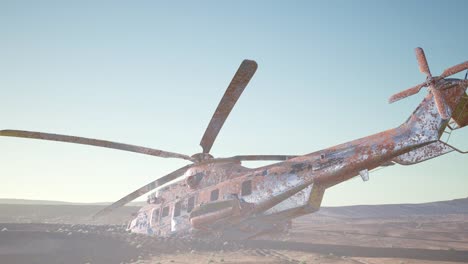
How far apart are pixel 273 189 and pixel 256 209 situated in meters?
0.94

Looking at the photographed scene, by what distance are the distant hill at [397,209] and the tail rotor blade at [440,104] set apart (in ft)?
181

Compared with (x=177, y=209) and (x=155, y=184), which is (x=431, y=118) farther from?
(x=155, y=184)

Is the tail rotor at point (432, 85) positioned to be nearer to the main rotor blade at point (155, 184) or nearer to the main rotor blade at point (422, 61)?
the main rotor blade at point (422, 61)

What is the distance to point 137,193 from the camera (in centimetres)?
1361

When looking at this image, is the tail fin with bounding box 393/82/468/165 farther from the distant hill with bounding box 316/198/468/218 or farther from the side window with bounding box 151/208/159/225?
the distant hill with bounding box 316/198/468/218

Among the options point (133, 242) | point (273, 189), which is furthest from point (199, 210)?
point (133, 242)

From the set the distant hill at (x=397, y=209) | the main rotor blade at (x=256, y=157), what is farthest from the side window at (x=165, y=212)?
the distant hill at (x=397, y=209)

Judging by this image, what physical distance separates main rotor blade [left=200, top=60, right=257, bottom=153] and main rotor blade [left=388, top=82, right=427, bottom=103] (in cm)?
417

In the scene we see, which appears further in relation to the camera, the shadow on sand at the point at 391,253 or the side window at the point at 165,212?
the side window at the point at 165,212

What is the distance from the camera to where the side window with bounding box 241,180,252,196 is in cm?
1000

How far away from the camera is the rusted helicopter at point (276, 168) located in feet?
25.4

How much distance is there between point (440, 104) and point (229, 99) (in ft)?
19.1

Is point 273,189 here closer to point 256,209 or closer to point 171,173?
point 256,209

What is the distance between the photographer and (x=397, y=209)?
63125 millimetres
